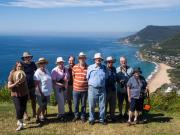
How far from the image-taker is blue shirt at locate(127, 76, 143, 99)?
31.6 feet

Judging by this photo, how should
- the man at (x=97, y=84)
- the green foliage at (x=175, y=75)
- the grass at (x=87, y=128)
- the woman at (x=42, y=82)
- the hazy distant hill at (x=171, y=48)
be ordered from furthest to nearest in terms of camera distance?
the hazy distant hill at (x=171, y=48)
the green foliage at (x=175, y=75)
the man at (x=97, y=84)
the woman at (x=42, y=82)
the grass at (x=87, y=128)

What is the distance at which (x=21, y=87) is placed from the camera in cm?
878

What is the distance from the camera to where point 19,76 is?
866 cm

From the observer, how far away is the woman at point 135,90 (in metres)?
9.63

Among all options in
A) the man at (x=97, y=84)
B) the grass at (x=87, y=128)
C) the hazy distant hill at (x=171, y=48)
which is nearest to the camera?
the grass at (x=87, y=128)

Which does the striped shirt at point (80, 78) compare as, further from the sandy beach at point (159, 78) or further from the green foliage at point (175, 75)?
the green foliage at point (175, 75)

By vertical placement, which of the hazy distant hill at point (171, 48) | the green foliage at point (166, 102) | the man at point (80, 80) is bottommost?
the hazy distant hill at point (171, 48)

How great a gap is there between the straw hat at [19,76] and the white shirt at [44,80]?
1.69ft

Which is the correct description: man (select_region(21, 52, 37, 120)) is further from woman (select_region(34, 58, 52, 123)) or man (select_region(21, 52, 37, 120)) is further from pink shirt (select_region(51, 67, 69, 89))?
pink shirt (select_region(51, 67, 69, 89))

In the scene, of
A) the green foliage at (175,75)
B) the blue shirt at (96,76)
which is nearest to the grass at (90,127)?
the blue shirt at (96,76)

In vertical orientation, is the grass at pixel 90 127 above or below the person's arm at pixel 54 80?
below

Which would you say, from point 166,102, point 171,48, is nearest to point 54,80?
point 166,102

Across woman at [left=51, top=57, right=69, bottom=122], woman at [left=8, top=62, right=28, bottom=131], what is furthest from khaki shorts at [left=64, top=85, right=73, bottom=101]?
woman at [left=8, top=62, right=28, bottom=131]

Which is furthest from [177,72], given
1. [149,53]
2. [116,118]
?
[116,118]
